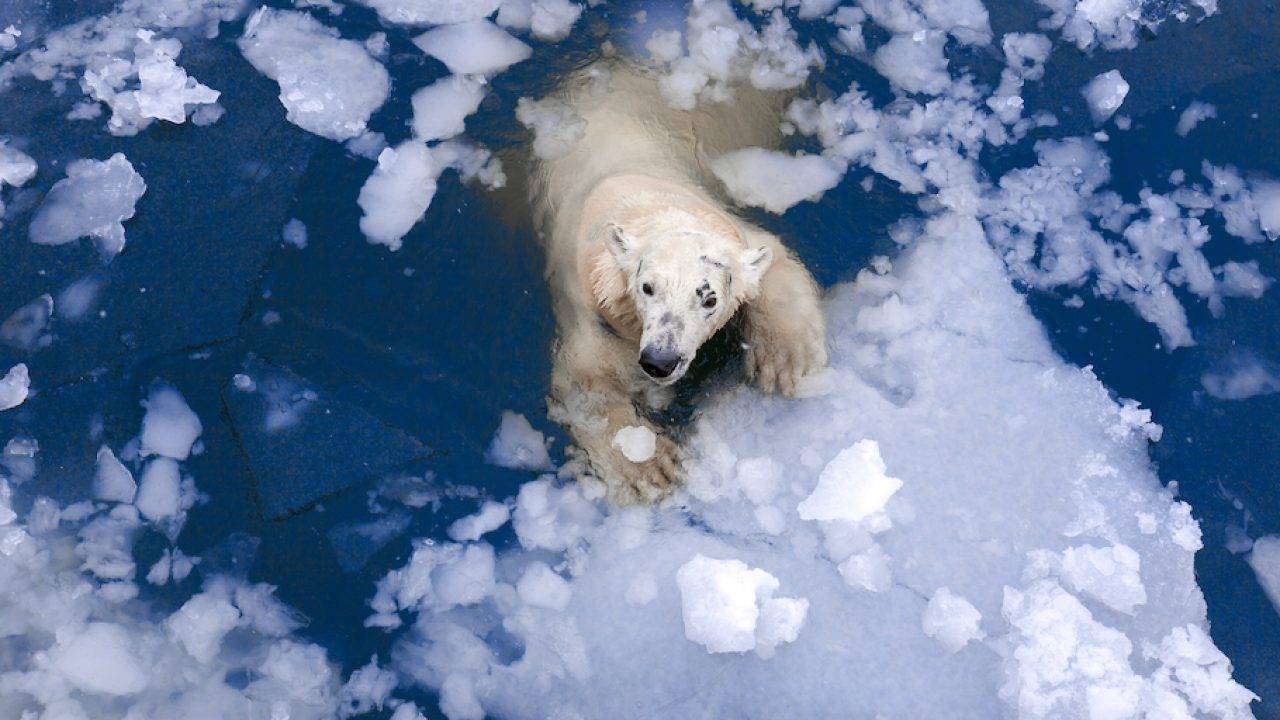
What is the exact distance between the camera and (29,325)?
538 cm

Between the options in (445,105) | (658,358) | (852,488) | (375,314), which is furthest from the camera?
(445,105)

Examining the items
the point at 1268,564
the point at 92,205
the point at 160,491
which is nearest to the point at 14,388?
the point at 160,491

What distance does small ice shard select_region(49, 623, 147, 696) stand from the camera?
472 centimetres

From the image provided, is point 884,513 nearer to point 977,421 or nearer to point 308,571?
point 977,421

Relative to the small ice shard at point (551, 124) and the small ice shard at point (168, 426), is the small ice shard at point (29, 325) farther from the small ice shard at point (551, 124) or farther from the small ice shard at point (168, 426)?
the small ice shard at point (551, 124)

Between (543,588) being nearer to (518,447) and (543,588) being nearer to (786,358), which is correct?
(518,447)

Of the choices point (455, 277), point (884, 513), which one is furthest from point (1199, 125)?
point (455, 277)

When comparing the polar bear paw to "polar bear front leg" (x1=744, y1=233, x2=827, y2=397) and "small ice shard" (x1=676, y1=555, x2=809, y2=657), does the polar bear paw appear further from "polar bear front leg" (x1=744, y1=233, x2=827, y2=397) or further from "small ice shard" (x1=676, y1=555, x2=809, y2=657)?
"small ice shard" (x1=676, y1=555, x2=809, y2=657)

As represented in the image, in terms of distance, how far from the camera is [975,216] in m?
5.66

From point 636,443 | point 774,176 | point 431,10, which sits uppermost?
point 431,10

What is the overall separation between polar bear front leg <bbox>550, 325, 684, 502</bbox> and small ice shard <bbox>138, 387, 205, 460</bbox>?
1842mm

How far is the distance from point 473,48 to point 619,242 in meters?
2.08

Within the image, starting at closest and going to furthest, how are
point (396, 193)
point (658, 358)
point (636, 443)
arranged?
point (658, 358) → point (636, 443) → point (396, 193)

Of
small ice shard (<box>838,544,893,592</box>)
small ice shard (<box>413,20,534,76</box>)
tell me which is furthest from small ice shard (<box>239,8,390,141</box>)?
small ice shard (<box>838,544,893,592</box>)
